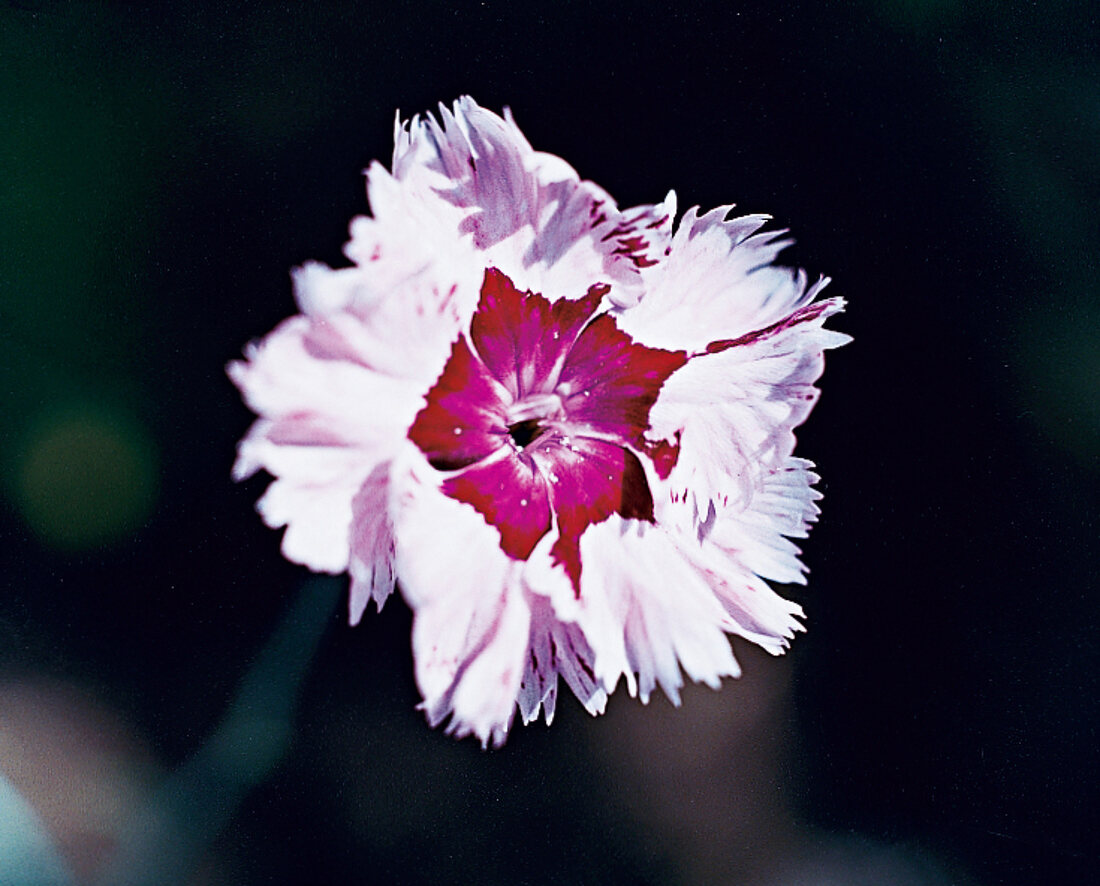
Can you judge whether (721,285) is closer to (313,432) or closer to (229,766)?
(313,432)

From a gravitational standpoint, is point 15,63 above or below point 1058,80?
above

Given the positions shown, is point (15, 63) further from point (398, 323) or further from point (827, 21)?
point (827, 21)

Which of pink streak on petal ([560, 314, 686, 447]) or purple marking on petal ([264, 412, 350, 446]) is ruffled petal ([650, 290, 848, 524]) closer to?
pink streak on petal ([560, 314, 686, 447])

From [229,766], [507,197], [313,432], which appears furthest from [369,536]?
[229,766]

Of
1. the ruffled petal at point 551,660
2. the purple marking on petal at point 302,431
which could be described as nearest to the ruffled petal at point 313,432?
the purple marking on petal at point 302,431

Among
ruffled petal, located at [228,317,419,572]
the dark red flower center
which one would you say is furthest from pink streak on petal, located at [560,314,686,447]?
ruffled petal, located at [228,317,419,572]

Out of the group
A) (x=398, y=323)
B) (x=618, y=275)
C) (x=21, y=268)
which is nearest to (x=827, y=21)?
(x=618, y=275)

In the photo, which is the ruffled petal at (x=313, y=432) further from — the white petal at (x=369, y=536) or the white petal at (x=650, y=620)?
the white petal at (x=650, y=620)

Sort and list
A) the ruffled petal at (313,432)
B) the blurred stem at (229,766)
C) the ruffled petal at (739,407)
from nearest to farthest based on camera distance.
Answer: the ruffled petal at (313,432), the ruffled petal at (739,407), the blurred stem at (229,766)
